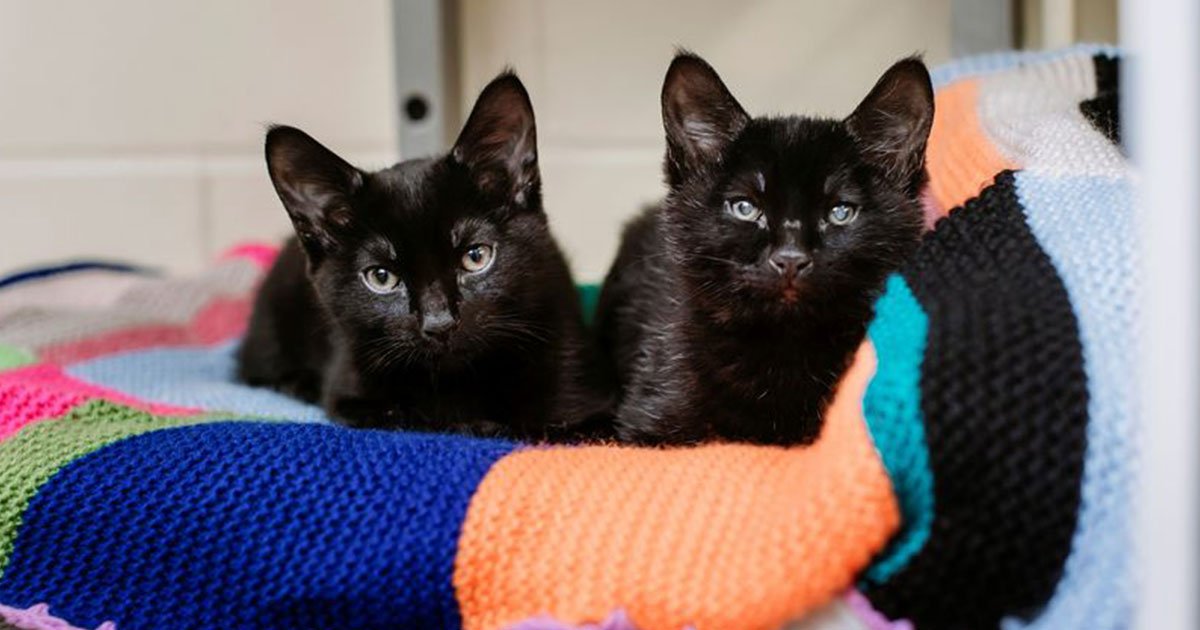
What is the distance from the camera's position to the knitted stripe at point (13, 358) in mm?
1425

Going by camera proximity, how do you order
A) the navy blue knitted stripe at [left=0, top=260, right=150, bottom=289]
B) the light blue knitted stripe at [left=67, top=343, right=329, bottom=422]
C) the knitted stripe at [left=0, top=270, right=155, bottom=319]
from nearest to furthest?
1. the light blue knitted stripe at [left=67, top=343, right=329, bottom=422]
2. the knitted stripe at [left=0, top=270, right=155, bottom=319]
3. the navy blue knitted stripe at [left=0, top=260, right=150, bottom=289]

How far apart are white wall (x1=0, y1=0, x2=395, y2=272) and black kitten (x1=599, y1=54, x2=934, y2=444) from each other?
4.22 ft

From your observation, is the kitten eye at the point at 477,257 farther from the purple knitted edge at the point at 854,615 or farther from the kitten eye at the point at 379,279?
the purple knitted edge at the point at 854,615

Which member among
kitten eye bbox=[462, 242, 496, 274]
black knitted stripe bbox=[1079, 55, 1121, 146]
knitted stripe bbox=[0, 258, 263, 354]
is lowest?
knitted stripe bbox=[0, 258, 263, 354]

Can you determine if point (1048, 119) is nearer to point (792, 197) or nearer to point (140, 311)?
point (792, 197)

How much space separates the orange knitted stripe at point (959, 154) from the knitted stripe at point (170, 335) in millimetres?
1212

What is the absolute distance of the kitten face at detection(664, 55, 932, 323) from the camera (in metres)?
1.01

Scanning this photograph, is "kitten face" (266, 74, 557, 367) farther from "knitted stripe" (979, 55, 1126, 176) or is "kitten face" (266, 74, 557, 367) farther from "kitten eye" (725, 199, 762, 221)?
"knitted stripe" (979, 55, 1126, 176)

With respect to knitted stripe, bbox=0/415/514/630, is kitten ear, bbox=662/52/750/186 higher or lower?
higher

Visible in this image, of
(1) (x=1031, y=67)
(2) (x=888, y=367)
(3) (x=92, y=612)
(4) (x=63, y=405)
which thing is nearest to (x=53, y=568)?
(3) (x=92, y=612)

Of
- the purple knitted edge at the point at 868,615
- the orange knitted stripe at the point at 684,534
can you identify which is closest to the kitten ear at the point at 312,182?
the orange knitted stripe at the point at 684,534

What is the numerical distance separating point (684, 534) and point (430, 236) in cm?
56

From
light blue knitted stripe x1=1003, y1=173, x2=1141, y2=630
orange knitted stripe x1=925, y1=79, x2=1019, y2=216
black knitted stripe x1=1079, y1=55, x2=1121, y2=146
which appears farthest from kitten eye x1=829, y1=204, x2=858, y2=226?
black knitted stripe x1=1079, y1=55, x2=1121, y2=146

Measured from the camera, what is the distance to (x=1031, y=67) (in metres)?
1.46
